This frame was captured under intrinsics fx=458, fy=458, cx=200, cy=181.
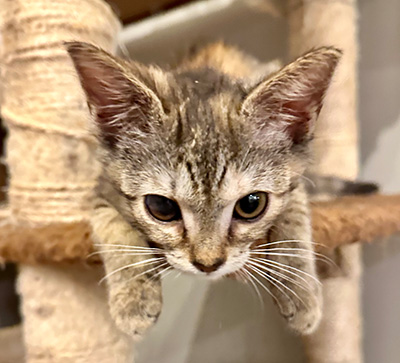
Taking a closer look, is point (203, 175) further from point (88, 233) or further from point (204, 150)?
point (88, 233)

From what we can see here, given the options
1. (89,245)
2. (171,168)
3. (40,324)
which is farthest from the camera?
(40,324)

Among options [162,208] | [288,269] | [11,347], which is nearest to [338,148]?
[288,269]

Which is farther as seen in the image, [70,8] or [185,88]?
[70,8]

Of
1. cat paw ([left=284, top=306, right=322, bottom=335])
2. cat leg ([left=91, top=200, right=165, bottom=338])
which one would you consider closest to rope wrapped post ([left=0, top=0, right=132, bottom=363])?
cat leg ([left=91, top=200, right=165, bottom=338])

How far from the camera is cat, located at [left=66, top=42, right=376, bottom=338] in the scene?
600 millimetres

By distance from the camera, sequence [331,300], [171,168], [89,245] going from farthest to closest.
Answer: [331,300]
[89,245]
[171,168]

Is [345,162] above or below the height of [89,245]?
above

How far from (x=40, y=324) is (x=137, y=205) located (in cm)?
35

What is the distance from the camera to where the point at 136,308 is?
614 millimetres

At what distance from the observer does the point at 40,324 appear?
0.83m

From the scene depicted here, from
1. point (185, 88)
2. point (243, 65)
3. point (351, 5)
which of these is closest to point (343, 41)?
point (351, 5)

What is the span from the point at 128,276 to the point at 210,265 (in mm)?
129

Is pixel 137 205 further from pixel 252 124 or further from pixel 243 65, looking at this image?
pixel 243 65

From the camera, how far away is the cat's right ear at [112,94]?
0.56m
